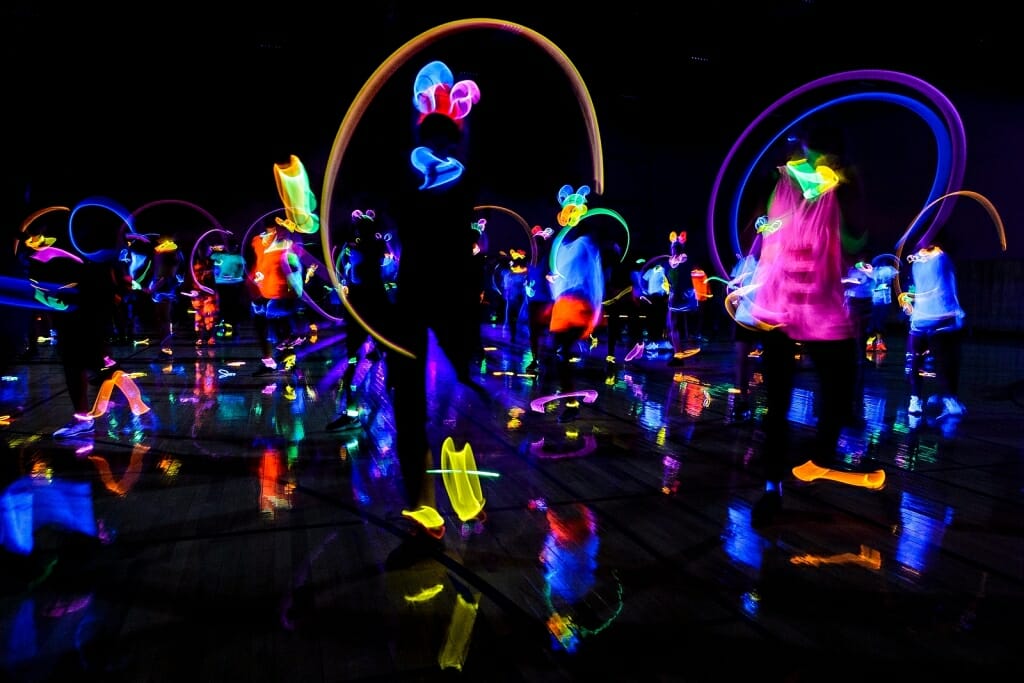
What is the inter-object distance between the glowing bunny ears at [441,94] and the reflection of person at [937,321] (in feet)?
16.5

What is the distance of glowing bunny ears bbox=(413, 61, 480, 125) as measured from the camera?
115 inches

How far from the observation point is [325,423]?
574 centimetres

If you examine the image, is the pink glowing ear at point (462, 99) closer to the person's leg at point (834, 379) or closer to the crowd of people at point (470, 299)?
the crowd of people at point (470, 299)

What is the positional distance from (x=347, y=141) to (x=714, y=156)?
16299mm

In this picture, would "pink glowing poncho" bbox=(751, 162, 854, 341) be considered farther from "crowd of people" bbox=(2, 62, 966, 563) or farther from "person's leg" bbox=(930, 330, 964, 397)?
"person's leg" bbox=(930, 330, 964, 397)

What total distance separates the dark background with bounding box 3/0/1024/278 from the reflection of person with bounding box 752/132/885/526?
10.8 feet

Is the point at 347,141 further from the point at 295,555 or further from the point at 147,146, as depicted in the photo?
the point at 147,146

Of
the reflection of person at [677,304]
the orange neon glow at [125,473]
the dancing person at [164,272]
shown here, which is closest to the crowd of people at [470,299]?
the orange neon glow at [125,473]

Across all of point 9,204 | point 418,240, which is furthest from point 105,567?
point 9,204

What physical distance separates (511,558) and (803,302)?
1.97 m

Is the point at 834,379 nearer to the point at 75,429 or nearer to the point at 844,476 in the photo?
the point at 844,476

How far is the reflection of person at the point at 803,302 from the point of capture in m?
3.15

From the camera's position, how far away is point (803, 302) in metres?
3.18

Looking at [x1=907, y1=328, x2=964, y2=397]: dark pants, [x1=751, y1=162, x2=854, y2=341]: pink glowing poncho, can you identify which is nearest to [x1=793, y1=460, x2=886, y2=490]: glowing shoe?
[x1=751, y1=162, x2=854, y2=341]: pink glowing poncho
